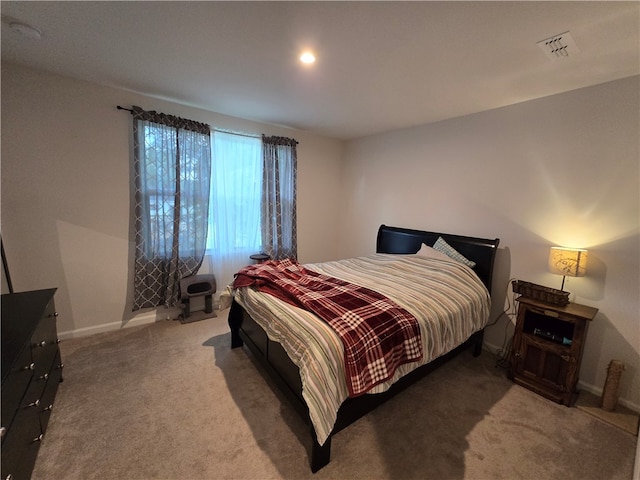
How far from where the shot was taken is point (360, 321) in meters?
1.63

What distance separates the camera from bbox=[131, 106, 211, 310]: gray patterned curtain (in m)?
2.80

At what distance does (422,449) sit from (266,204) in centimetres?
310

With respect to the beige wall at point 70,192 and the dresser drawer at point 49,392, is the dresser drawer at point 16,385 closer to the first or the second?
the dresser drawer at point 49,392

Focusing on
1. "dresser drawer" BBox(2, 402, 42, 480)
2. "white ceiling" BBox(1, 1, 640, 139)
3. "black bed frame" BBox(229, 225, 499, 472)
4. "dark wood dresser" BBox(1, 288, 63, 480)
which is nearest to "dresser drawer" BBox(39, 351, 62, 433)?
"dark wood dresser" BBox(1, 288, 63, 480)

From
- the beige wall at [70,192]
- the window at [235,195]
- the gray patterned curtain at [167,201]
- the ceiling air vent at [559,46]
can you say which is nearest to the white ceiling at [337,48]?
the ceiling air vent at [559,46]

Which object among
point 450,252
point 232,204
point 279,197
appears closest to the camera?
point 450,252

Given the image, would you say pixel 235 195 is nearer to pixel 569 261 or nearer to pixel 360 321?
pixel 360 321

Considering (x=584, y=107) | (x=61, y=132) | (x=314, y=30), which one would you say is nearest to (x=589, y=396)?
(x=584, y=107)

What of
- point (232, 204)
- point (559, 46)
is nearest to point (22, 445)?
point (232, 204)

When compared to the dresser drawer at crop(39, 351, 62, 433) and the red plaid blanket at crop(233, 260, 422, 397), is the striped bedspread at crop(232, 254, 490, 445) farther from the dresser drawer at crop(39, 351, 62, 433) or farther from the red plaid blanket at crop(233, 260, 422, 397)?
the dresser drawer at crop(39, 351, 62, 433)

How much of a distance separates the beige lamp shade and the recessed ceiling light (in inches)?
95.3

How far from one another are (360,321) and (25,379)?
178 cm

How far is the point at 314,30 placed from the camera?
157 centimetres

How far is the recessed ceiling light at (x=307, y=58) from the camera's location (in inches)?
72.2
